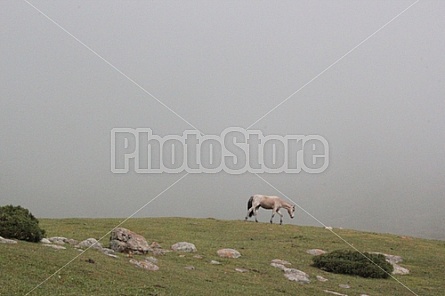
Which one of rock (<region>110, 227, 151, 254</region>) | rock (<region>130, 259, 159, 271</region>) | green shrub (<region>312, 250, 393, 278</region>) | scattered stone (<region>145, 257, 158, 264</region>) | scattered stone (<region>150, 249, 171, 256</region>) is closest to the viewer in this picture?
rock (<region>130, 259, 159, 271</region>)

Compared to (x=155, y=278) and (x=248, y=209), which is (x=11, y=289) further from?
(x=248, y=209)

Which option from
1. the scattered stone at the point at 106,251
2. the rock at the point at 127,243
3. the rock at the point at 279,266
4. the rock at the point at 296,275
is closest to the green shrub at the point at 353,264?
the rock at the point at 279,266

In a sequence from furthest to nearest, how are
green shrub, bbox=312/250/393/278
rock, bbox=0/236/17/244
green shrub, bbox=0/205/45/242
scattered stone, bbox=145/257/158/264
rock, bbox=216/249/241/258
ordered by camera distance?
rock, bbox=216/249/241/258 < green shrub, bbox=312/250/393/278 < scattered stone, bbox=145/257/158/264 < green shrub, bbox=0/205/45/242 < rock, bbox=0/236/17/244

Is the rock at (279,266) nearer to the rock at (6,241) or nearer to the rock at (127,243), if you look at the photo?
the rock at (127,243)

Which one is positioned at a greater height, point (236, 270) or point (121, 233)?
point (121, 233)

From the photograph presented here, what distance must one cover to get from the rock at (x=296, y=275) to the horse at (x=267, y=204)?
21.9 meters

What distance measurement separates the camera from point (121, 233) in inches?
1126

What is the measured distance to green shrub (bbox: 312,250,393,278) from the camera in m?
30.3

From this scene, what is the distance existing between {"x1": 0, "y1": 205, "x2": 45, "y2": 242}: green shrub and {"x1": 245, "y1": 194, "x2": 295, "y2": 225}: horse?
2728 centimetres

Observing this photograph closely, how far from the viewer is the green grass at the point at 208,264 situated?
1980 centimetres

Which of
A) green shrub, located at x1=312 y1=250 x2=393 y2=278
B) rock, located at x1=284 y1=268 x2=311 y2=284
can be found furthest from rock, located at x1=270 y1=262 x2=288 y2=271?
green shrub, located at x1=312 y1=250 x2=393 y2=278

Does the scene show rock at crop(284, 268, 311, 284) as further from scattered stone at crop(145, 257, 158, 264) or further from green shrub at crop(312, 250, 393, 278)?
scattered stone at crop(145, 257, 158, 264)

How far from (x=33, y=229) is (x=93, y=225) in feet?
56.7

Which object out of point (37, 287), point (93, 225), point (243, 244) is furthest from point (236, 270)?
point (93, 225)
